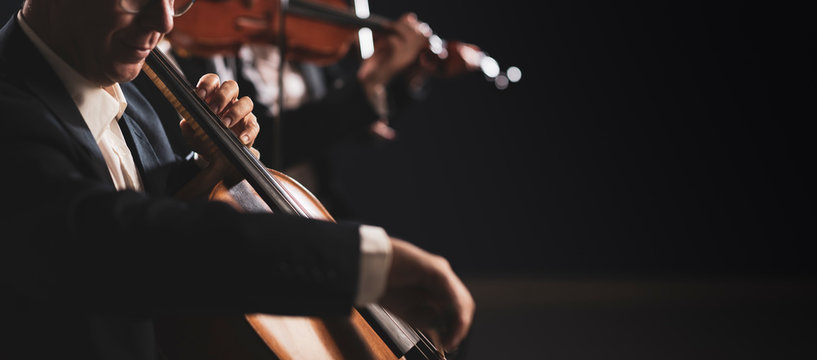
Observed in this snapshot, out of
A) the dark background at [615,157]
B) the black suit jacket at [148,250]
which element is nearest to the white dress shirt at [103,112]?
the black suit jacket at [148,250]

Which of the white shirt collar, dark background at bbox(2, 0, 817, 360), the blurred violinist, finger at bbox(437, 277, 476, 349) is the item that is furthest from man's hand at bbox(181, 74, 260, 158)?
dark background at bbox(2, 0, 817, 360)

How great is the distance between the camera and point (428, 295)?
47 centimetres

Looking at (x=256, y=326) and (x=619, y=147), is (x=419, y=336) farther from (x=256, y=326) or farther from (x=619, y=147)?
(x=619, y=147)

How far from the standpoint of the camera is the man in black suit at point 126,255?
428 millimetres

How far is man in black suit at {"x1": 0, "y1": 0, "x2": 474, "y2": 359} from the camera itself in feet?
1.41

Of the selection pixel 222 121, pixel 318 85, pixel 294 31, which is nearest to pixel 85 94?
pixel 222 121

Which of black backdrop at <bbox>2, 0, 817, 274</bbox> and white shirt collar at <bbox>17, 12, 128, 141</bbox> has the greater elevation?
black backdrop at <bbox>2, 0, 817, 274</bbox>

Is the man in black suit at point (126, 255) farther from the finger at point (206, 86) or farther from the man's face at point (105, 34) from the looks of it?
the finger at point (206, 86)

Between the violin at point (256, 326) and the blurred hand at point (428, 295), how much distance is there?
133mm

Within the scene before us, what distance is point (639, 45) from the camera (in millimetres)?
3264

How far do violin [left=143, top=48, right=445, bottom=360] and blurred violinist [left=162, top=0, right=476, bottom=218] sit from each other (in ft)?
2.69

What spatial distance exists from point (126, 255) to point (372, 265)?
15 centimetres

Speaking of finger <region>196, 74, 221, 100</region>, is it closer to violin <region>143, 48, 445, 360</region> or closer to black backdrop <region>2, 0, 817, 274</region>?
violin <region>143, 48, 445, 360</region>

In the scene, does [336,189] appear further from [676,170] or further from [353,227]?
[676,170]
